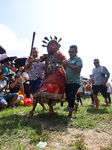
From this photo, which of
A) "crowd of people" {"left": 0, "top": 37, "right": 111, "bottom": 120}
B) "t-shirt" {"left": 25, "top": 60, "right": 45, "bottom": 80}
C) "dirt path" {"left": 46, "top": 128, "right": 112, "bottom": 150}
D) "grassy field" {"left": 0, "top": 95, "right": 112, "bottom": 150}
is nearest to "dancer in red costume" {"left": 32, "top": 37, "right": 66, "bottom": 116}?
"crowd of people" {"left": 0, "top": 37, "right": 111, "bottom": 120}

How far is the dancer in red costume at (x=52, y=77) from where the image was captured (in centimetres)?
360

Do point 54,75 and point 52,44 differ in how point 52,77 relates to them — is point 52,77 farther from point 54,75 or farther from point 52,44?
point 52,44

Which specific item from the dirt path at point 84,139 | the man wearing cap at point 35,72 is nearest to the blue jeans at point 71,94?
the dirt path at point 84,139

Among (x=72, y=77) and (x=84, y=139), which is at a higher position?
(x=72, y=77)

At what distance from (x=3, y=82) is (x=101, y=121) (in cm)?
402

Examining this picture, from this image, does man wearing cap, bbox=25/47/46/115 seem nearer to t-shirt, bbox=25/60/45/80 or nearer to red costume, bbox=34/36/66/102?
t-shirt, bbox=25/60/45/80

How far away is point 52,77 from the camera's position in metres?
3.78

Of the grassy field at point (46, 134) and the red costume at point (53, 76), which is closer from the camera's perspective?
the grassy field at point (46, 134)

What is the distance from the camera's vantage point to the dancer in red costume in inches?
142

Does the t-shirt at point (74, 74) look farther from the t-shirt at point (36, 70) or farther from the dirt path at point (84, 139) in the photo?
the dirt path at point (84, 139)

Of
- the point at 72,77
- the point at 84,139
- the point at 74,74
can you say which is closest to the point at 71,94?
the point at 72,77

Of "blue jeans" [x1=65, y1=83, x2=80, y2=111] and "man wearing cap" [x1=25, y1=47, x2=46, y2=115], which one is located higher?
"man wearing cap" [x1=25, y1=47, x2=46, y2=115]

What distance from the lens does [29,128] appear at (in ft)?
9.46

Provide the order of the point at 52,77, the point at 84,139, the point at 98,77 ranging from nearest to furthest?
the point at 84,139
the point at 52,77
the point at 98,77
